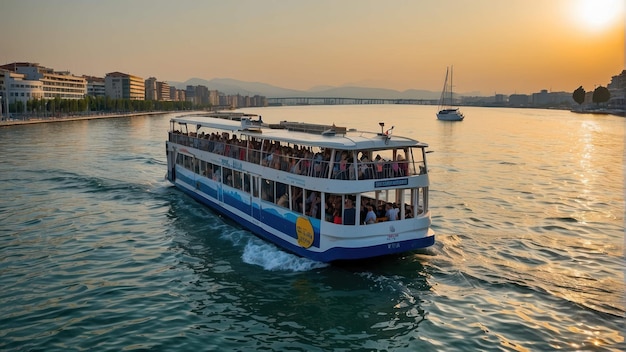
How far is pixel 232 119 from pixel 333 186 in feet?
49.1

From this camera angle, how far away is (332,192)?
15258 millimetres

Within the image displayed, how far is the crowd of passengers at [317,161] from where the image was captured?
15.6 metres

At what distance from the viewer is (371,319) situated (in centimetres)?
1304

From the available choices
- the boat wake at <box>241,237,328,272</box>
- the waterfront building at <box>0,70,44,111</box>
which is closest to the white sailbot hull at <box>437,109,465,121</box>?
the waterfront building at <box>0,70,44,111</box>

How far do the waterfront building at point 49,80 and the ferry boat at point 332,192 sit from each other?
14256cm

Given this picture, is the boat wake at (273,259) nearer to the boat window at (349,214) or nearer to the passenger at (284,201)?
the passenger at (284,201)

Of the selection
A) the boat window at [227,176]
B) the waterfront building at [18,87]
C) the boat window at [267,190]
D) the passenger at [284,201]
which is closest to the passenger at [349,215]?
the passenger at [284,201]

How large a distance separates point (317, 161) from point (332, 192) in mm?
1350

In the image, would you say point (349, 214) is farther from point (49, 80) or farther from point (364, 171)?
point (49, 80)

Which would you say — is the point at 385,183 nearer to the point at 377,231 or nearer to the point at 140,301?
the point at 377,231

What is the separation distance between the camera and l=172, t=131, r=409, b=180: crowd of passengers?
1560 centimetres

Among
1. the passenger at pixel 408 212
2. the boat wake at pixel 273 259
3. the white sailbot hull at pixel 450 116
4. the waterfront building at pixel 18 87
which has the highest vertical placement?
the waterfront building at pixel 18 87

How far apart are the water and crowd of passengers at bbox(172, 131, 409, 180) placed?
286cm

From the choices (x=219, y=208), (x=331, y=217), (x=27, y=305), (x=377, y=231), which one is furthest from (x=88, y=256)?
(x=377, y=231)
